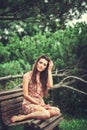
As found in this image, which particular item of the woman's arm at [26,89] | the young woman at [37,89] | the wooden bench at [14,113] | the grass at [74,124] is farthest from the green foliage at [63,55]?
the woman's arm at [26,89]

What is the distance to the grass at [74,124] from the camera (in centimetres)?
920

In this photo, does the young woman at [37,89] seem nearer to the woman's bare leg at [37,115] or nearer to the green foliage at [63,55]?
the woman's bare leg at [37,115]

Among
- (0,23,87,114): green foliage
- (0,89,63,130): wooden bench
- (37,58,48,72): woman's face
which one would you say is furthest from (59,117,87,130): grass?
(37,58,48,72): woman's face

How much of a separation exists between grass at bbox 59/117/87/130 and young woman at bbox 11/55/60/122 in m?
2.27

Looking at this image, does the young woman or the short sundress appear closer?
the young woman

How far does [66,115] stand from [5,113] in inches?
177

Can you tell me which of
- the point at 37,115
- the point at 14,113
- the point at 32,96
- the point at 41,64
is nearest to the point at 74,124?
the point at 14,113

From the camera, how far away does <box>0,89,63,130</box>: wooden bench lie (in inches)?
254

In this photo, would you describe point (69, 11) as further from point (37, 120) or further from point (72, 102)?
point (37, 120)

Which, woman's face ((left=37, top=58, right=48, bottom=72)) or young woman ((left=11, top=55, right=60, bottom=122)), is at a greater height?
woman's face ((left=37, top=58, right=48, bottom=72))

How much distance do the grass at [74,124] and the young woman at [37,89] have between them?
2.27 m

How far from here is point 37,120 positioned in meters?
6.64

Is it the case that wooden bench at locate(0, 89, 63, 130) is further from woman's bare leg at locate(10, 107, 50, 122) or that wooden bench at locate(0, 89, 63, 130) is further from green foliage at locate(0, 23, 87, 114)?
green foliage at locate(0, 23, 87, 114)

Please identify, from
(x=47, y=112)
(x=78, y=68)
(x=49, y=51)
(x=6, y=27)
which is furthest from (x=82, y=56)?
(x=6, y=27)
